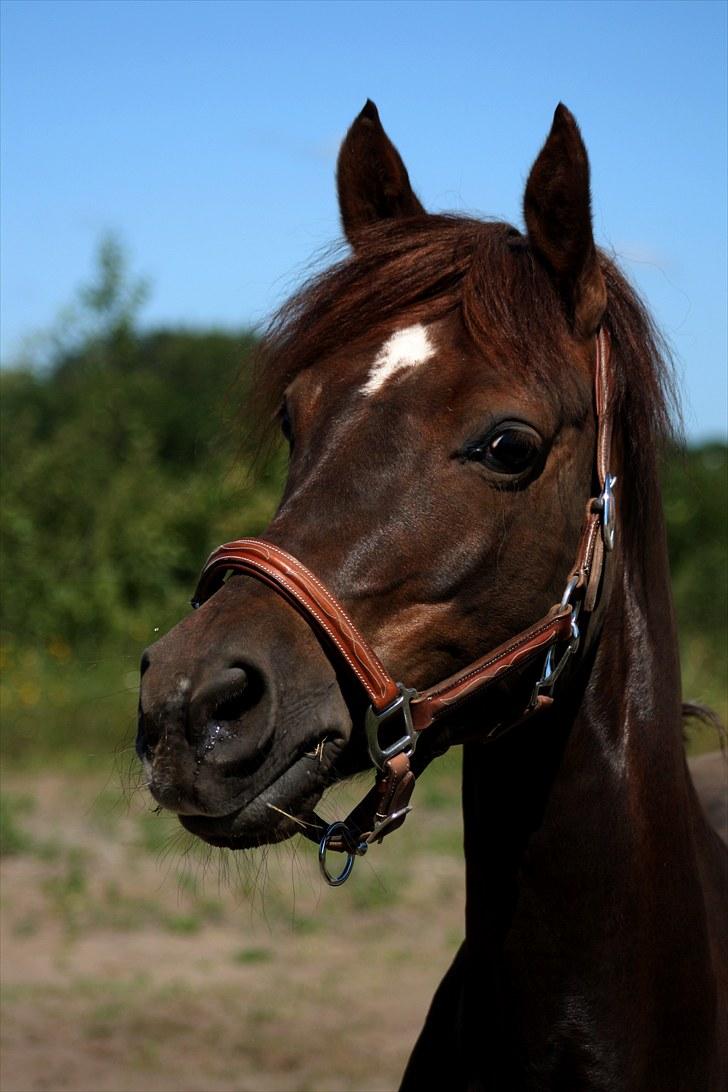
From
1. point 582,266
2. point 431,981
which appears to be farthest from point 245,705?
point 431,981

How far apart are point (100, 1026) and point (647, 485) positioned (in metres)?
3.66

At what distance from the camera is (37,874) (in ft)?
21.6

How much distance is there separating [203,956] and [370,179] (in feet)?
13.7

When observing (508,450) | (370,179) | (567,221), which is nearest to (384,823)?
(508,450)

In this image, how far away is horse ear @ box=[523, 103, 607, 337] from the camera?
2213 millimetres

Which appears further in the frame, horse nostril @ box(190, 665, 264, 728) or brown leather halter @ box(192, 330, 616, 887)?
brown leather halter @ box(192, 330, 616, 887)

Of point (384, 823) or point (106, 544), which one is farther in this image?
point (106, 544)

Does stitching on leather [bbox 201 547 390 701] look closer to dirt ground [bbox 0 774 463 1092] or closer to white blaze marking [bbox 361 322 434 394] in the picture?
white blaze marking [bbox 361 322 434 394]

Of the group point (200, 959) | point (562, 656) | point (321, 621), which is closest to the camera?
point (321, 621)

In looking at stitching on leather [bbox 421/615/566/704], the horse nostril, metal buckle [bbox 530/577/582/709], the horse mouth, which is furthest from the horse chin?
metal buckle [bbox 530/577/582/709]

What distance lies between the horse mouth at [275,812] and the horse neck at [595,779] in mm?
497

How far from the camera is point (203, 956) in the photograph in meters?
5.72

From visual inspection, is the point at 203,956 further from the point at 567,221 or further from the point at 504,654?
the point at 567,221

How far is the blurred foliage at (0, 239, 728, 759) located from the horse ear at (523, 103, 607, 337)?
6311 millimetres
